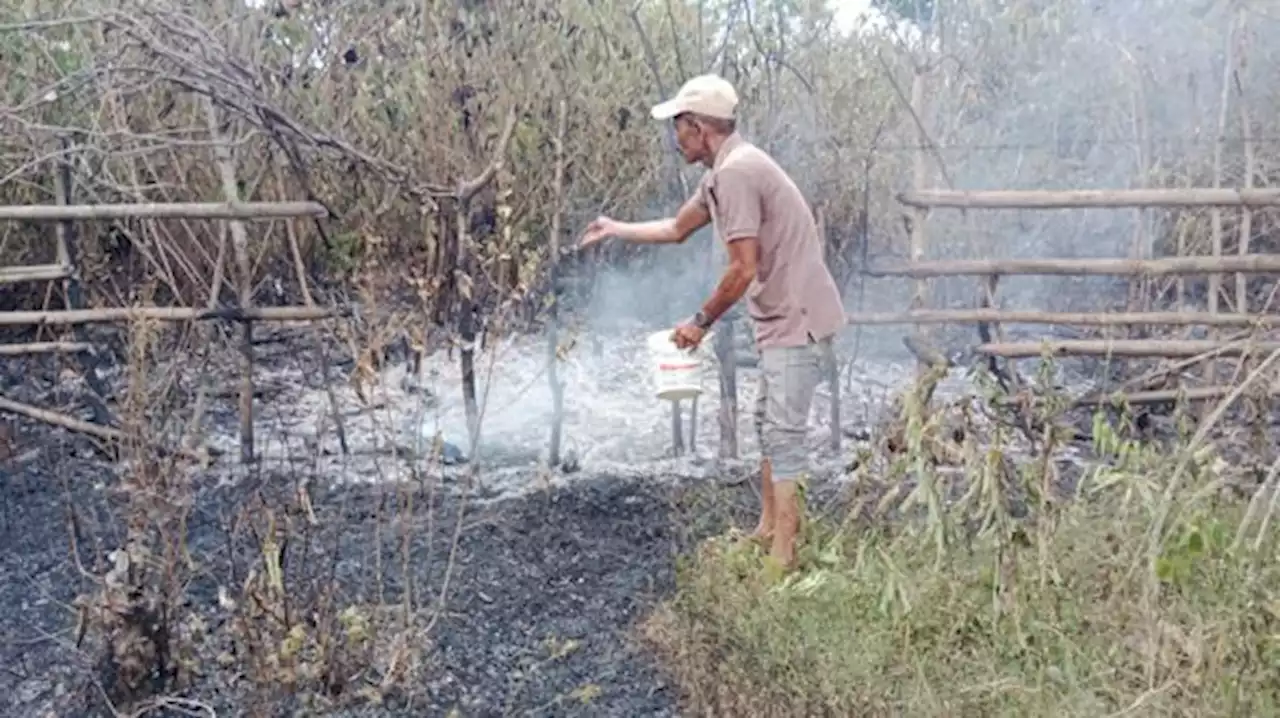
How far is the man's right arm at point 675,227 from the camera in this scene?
4.61 meters

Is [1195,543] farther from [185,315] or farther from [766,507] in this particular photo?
[185,315]

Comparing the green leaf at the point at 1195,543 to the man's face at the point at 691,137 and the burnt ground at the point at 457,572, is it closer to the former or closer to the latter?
the burnt ground at the point at 457,572

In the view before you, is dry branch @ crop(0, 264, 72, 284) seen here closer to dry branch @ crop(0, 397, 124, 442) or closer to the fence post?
the fence post

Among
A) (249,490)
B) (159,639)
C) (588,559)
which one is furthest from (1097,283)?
(159,639)

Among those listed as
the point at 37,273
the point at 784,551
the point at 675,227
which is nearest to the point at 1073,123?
the point at 675,227

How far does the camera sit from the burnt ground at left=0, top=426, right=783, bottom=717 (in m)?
3.76

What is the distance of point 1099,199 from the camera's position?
563cm

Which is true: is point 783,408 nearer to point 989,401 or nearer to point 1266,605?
point 989,401

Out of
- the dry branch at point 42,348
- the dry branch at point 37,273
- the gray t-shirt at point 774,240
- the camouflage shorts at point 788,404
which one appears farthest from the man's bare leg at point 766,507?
the dry branch at point 37,273

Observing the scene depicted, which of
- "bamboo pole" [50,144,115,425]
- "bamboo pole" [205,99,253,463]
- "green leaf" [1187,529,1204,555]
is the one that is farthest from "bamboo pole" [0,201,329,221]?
"green leaf" [1187,529,1204,555]

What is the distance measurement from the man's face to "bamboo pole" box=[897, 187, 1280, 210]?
5.31ft

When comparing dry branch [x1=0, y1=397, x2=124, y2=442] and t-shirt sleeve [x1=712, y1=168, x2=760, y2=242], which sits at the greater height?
t-shirt sleeve [x1=712, y1=168, x2=760, y2=242]

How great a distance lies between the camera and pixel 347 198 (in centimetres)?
709

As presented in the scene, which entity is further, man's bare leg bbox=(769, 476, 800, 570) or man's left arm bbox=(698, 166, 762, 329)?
man's bare leg bbox=(769, 476, 800, 570)
